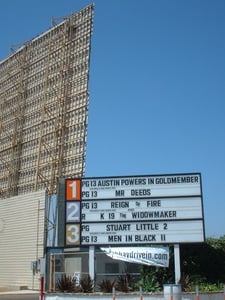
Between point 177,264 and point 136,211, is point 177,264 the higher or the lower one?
the lower one

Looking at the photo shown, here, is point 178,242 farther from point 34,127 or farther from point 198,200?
point 34,127

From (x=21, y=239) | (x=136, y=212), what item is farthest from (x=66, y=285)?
(x=21, y=239)

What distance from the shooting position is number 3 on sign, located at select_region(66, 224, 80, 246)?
74.8 feet

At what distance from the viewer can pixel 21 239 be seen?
1668 inches

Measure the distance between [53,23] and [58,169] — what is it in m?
16.4

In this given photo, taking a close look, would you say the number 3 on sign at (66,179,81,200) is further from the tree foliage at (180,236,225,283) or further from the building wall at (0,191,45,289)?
the building wall at (0,191,45,289)

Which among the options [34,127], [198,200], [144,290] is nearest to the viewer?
[144,290]

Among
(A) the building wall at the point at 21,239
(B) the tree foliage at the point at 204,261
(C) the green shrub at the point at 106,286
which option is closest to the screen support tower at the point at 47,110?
(A) the building wall at the point at 21,239

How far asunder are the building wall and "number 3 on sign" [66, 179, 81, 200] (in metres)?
17.9

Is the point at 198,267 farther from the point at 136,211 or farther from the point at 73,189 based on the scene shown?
the point at 73,189

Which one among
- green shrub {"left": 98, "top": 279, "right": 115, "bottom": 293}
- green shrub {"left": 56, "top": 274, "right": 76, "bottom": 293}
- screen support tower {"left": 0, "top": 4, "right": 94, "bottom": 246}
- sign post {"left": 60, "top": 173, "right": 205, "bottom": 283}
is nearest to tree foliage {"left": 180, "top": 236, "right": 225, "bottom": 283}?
sign post {"left": 60, "top": 173, "right": 205, "bottom": 283}

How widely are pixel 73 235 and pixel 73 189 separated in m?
2.19

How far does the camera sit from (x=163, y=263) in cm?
2219

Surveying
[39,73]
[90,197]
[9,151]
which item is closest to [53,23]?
[39,73]
